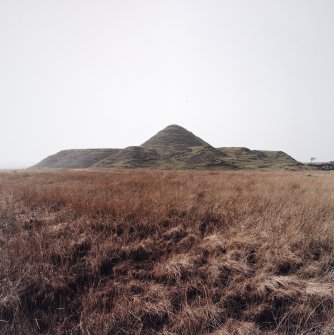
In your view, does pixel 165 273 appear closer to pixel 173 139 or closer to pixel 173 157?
pixel 173 157

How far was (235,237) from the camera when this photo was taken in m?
4.01

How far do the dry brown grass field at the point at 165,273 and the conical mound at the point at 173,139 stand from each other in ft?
275

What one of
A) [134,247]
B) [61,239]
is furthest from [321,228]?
[61,239]

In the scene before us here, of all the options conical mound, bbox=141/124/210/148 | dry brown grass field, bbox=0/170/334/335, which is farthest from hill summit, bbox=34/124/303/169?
dry brown grass field, bbox=0/170/334/335

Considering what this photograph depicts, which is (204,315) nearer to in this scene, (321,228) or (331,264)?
(331,264)

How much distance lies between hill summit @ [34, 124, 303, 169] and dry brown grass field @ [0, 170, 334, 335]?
52914 millimetres

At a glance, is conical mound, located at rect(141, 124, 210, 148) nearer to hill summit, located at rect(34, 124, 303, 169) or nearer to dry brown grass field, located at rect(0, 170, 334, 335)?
hill summit, located at rect(34, 124, 303, 169)

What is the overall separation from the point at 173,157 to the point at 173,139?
93.4 ft

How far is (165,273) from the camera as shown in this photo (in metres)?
3.20

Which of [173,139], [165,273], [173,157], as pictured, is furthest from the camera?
[173,139]

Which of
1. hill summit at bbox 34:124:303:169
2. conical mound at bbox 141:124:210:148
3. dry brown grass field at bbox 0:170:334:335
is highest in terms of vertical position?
conical mound at bbox 141:124:210:148

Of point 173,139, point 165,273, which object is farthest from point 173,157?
point 165,273

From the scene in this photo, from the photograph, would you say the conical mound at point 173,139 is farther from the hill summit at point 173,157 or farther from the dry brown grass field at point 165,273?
the dry brown grass field at point 165,273

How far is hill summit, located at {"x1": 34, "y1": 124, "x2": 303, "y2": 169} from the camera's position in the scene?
6238 cm
